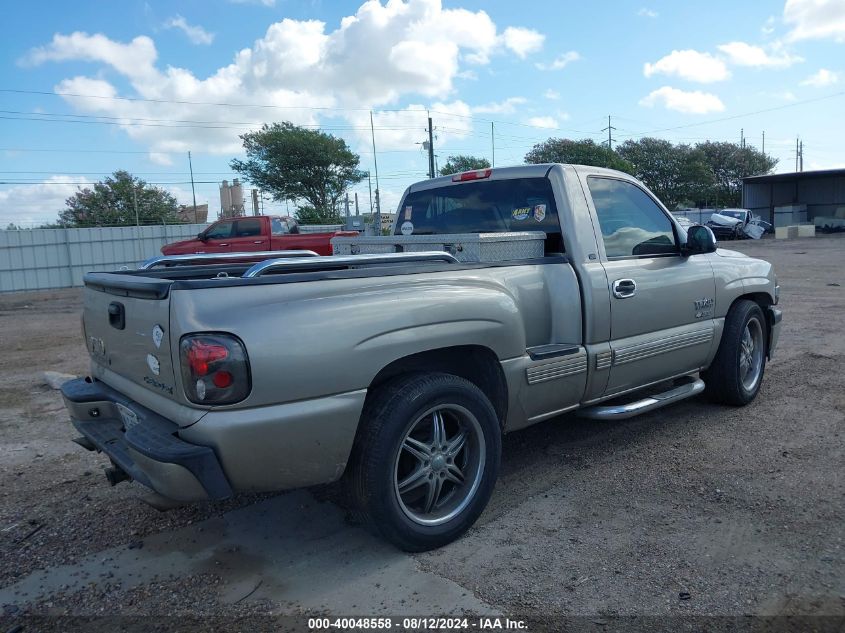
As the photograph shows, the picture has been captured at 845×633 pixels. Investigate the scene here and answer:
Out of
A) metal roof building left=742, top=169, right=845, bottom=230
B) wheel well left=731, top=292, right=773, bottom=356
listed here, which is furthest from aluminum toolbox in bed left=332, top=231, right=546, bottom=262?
metal roof building left=742, top=169, right=845, bottom=230

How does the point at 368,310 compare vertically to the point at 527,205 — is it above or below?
below

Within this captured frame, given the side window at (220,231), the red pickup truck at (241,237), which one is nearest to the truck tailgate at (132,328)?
the red pickup truck at (241,237)

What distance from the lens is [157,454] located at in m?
2.62

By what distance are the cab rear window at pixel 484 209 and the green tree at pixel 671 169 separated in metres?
55.6

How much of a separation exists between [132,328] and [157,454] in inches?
28.0

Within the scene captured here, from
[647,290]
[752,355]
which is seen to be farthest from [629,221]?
[752,355]

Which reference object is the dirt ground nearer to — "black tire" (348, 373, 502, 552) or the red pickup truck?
"black tire" (348, 373, 502, 552)

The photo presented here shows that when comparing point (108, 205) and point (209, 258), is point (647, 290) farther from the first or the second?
point (108, 205)

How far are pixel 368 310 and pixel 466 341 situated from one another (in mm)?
595

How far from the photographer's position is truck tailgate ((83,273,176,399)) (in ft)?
9.10

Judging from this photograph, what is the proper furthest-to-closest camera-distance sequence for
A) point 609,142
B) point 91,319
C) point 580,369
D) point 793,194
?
point 609,142
point 793,194
point 580,369
point 91,319

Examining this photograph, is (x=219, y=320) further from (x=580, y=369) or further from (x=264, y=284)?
(x=580, y=369)

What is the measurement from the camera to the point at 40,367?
26.2ft

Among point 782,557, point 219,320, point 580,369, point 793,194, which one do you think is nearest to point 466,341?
point 580,369
